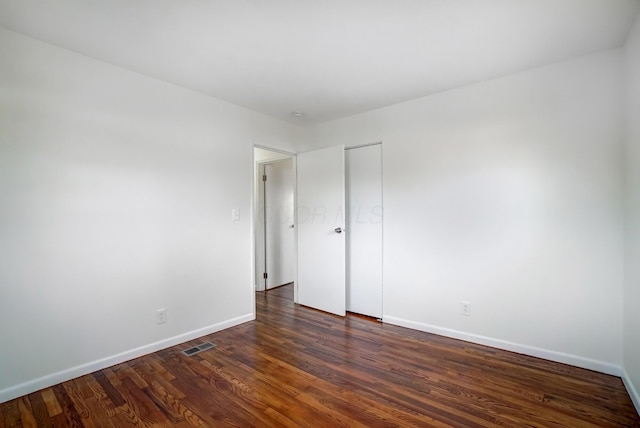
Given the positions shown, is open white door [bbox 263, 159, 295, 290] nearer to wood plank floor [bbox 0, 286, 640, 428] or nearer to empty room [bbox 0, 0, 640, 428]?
empty room [bbox 0, 0, 640, 428]

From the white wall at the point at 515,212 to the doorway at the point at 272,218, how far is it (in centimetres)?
187

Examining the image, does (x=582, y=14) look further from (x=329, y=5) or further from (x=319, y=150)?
(x=319, y=150)

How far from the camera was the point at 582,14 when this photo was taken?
1771mm

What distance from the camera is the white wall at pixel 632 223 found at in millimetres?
1834

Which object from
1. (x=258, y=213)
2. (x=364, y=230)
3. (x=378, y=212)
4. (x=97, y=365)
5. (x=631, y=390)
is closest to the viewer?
(x=631, y=390)

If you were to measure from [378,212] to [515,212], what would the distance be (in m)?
1.31

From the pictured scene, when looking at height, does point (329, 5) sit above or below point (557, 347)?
above

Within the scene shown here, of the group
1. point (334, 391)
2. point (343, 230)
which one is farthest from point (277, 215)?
point (334, 391)

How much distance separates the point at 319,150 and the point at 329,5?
2.04 metres

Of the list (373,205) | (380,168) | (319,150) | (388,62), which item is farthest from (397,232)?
(388,62)

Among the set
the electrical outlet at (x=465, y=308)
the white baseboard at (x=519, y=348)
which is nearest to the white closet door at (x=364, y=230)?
the white baseboard at (x=519, y=348)

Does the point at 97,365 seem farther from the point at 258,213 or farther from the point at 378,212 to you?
the point at 378,212

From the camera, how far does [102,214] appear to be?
2.27 m

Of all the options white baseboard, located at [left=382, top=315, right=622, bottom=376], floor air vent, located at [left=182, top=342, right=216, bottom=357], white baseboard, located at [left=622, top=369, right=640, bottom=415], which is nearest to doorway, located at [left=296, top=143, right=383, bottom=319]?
white baseboard, located at [left=382, top=315, right=622, bottom=376]
